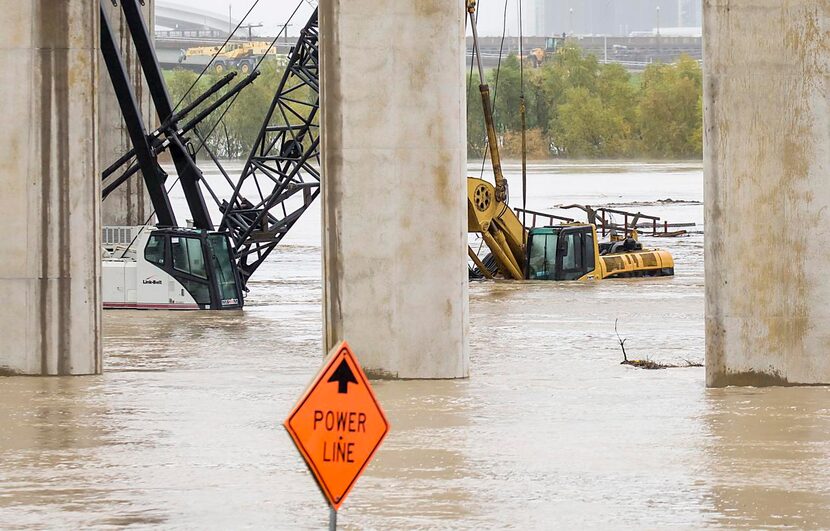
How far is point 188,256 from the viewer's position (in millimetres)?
40938

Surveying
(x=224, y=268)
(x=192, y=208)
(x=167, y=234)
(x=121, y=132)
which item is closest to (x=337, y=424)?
(x=167, y=234)

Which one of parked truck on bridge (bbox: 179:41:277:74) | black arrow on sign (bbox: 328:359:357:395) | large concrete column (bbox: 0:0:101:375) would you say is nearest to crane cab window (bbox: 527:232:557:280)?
large concrete column (bbox: 0:0:101:375)

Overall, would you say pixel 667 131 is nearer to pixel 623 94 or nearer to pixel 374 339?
pixel 623 94

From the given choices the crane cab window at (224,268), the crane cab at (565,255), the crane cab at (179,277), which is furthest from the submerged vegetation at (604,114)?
the crane cab at (179,277)

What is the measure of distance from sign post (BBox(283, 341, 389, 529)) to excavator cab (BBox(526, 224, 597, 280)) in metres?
39.3

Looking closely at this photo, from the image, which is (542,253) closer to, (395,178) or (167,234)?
(167,234)

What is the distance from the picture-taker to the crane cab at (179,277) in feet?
134

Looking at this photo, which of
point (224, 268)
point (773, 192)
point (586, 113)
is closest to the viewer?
point (773, 192)

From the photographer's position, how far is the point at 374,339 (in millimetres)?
23547

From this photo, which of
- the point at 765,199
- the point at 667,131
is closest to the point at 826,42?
the point at 765,199

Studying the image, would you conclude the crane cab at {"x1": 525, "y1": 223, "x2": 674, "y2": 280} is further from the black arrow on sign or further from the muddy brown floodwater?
the black arrow on sign

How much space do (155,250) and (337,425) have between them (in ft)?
95.7

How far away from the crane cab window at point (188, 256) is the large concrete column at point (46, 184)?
53.0ft

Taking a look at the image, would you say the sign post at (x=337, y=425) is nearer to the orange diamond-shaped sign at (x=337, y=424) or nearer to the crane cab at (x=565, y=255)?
the orange diamond-shaped sign at (x=337, y=424)
